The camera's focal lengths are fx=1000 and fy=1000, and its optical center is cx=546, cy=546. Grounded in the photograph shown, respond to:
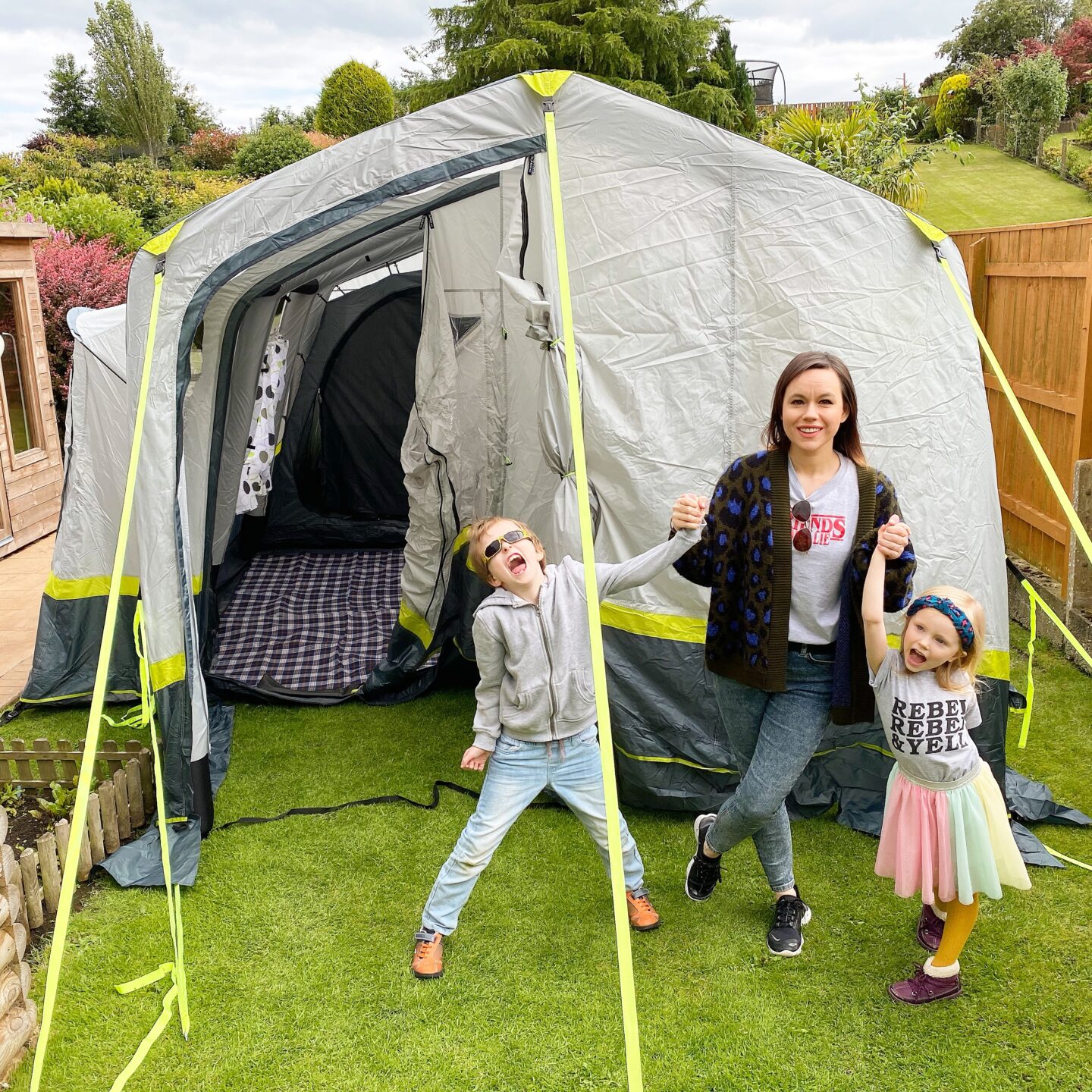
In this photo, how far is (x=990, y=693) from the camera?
296 centimetres

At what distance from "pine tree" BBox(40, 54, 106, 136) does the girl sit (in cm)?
3165

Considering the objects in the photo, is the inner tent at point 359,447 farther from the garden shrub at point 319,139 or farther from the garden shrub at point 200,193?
the garden shrub at point 319,139

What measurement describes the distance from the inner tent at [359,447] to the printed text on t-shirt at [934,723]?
5.53 feet

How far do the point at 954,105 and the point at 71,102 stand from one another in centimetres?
2406

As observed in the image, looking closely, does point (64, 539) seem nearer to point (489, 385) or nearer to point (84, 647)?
point (84, 647)

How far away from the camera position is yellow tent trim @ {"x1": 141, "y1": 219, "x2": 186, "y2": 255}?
2.85m

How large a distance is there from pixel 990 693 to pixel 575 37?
17.2 m

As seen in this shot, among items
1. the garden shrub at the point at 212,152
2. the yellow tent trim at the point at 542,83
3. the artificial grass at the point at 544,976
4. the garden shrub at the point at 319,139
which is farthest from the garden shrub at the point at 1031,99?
the yellow tent trim at the point at 542,83

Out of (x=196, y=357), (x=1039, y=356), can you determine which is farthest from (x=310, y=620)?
(x=1039, y=356)

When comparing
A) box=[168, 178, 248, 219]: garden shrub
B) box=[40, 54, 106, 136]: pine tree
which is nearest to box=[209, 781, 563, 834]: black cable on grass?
box=[168, 178, 248, 219]: garden shrub

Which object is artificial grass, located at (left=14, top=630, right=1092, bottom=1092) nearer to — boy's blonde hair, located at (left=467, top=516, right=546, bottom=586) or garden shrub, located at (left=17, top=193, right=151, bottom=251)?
boy's blonde hair, located at (left=467, top=516, right=546, bottom=586)

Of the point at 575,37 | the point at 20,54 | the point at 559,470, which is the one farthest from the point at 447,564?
the point at 20,54

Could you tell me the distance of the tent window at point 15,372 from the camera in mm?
6762

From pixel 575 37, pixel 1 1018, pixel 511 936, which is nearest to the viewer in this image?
pixel 1 1018
